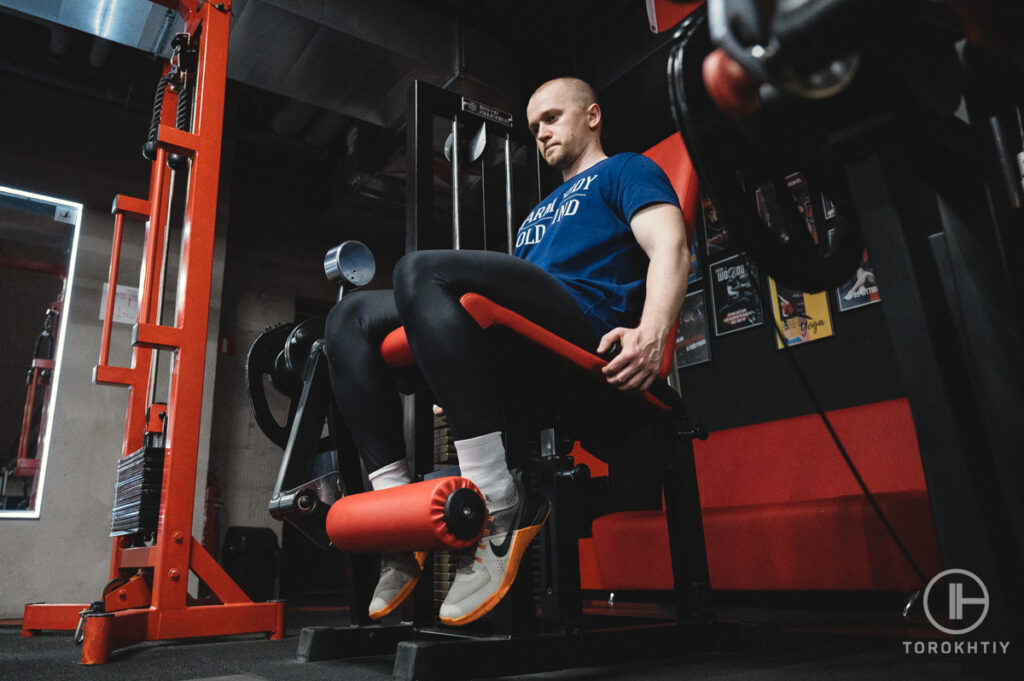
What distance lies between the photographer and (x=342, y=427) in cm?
134

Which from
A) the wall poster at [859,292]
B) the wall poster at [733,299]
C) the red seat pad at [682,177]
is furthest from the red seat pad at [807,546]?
the red seat pad at [682,177]

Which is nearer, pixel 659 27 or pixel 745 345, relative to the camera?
pixel 659 27

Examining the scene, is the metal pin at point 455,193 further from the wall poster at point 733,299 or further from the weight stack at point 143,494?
the wall poster at point 733,299

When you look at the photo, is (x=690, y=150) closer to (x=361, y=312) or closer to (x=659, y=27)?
(x=361, y=312)

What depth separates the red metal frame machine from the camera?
180cm

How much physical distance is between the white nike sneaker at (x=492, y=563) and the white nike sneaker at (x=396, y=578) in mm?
180

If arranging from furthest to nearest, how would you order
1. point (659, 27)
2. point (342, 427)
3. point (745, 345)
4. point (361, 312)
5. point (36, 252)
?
point (36, 252) < point (745, 345) < point (659, 27) < point (342, 427) < point (361, 312)

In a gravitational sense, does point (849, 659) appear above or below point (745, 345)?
below

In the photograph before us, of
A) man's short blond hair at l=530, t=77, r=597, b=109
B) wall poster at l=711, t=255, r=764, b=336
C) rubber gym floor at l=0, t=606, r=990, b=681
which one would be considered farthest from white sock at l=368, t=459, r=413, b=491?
Answer: wall poster at l=711, t=255, r=764, b=336

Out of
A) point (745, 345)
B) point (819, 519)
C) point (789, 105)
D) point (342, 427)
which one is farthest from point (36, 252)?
point (789, 105)

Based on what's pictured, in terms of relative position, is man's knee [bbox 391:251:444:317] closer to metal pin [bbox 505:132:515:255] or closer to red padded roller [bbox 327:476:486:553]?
red padded roller [bbox 327:476:486:553]

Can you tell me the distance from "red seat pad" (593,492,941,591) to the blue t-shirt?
4.30 feet

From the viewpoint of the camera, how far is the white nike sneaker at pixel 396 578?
1.12 metres

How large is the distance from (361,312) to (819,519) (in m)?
1.75
